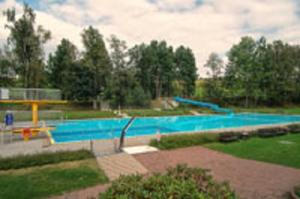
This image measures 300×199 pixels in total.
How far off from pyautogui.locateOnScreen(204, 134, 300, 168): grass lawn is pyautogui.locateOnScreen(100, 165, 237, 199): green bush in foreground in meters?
4.63

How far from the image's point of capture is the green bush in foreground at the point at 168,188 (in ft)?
6.43

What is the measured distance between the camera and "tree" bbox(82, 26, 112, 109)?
93.5ft

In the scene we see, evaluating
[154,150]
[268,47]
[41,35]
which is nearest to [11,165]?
[154,150]

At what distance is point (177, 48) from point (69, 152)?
35150 millimetres

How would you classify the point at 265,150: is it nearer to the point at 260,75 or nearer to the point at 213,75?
the point at 260,75

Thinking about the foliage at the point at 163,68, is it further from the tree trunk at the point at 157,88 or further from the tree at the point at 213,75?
the tree at the point at 213,75

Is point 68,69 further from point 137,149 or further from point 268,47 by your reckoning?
point 268,47

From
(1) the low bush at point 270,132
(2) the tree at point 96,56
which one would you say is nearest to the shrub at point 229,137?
(1) the low bush at point 270,132

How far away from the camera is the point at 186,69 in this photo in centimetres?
3775

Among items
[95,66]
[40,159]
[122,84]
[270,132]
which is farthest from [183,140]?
[95,66]

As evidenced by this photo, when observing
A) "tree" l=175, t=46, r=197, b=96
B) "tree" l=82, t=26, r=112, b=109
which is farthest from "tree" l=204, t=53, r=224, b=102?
"tree" l=82, t=26, r=112, b=109

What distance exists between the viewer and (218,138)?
9148 millimetres

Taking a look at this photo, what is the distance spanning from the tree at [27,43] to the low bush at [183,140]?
2126 centimetres

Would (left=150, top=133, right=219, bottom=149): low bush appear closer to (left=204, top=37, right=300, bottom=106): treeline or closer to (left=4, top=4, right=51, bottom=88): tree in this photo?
(left=4, top=4, right=51, bottom=88): tree
